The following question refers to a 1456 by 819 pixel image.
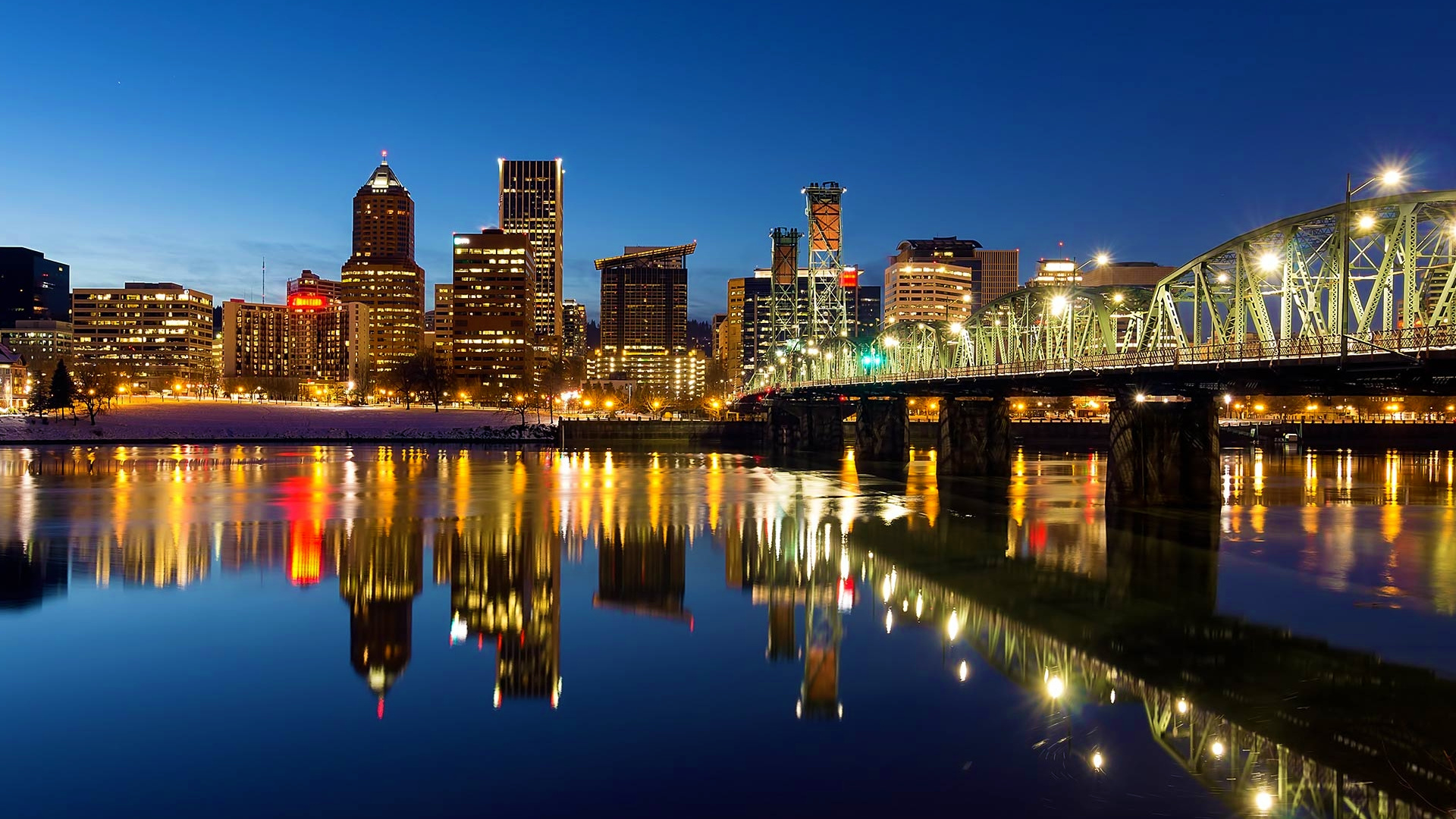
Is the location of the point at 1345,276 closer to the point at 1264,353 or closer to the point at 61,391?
the point at 1264,353

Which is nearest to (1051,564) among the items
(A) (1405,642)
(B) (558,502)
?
(A) (1405,642)

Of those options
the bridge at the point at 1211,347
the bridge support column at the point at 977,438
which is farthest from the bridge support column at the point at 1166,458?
the bridge support column at the point at 977,438

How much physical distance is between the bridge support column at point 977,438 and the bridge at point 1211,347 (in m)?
0.10

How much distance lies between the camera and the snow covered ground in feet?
476

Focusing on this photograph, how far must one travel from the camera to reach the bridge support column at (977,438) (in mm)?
84562

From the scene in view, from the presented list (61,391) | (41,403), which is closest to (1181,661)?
(61,391)

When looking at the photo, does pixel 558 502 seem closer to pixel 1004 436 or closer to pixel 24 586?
pixel 24 586

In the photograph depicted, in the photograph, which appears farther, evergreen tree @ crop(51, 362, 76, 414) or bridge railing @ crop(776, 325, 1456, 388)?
evergreen tree @ crop(51, 362, 76, 414)

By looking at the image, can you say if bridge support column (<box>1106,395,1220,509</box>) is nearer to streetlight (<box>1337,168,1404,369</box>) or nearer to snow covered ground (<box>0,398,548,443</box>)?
streetlight (<box>1337,168,1404,369</box>)

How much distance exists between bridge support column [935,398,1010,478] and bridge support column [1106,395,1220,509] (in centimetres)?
2782

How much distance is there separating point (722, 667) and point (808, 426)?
11498 cm

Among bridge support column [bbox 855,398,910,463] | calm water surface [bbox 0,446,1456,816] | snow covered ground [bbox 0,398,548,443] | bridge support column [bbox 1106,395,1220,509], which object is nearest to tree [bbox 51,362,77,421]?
snow covered ground [bbox 0,398,548,443]

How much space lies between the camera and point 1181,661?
23.1 meters

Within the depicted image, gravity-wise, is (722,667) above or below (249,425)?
below
